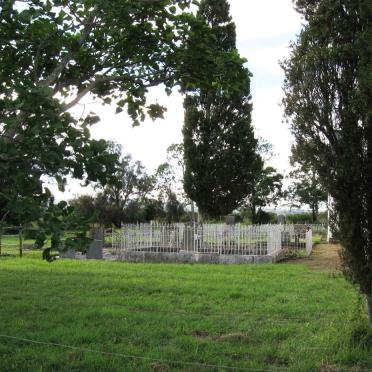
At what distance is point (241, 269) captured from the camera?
15.4 meters

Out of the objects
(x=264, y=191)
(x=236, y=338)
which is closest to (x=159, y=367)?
(x=236, y=338)

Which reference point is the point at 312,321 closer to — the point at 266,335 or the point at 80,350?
the point at 266,335

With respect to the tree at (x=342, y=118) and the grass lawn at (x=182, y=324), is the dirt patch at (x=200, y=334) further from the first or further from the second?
the tree at (x=342, y=118)

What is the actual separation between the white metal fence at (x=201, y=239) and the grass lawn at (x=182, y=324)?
6601 mm

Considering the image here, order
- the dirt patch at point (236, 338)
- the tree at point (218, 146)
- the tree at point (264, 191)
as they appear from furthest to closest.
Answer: the tree at point (264, 191) < the tree at point (218, 146) < the dirt patch at point (236, 338)

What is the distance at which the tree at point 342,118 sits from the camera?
243 inches

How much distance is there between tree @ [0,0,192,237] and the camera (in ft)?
9.82

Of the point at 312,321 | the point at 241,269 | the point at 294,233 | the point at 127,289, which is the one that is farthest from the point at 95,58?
the point at 294,233

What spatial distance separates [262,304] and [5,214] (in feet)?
21.9

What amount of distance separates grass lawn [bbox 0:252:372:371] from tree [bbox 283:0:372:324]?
0.97 metres

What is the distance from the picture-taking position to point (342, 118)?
6281 mm

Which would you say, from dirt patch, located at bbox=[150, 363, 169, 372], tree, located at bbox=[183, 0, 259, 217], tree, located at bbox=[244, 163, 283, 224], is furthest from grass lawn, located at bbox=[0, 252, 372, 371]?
tree, located at bbox=[244, 163, 283, 224]

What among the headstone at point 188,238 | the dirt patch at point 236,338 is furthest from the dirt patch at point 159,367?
the headstone at point 188,238

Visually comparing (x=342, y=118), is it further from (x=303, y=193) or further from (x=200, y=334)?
(x=303, y=193)
